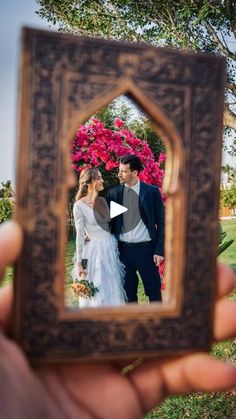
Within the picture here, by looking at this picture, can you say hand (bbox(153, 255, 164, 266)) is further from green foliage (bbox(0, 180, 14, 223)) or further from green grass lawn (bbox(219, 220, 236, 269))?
green foliage (bbox(0, 180, 14, 223))

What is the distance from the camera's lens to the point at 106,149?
471cm

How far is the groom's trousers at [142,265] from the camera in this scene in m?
4.36

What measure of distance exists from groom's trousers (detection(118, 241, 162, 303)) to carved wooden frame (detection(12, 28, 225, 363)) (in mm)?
3008

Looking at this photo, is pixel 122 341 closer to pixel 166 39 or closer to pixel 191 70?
pixel 191 70

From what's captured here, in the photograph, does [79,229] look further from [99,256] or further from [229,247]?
[229,247]

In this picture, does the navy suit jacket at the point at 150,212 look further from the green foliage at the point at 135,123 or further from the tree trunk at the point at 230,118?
the tree trunk at the point at 230,118

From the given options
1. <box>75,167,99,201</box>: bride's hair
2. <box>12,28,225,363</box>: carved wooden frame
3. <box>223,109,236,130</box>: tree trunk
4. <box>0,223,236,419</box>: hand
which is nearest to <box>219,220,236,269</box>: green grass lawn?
<box>223,109,236,130</box>: tree trunk

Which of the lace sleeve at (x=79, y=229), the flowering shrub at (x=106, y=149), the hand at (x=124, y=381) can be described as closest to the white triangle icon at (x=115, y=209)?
the lace sleeve at (x=79, y=229)

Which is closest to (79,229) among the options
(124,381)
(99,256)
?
(99,256)

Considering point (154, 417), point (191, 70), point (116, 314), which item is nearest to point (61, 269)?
point (116, 314)

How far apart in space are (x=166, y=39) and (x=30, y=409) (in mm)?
8662

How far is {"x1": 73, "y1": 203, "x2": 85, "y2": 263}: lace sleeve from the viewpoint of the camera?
4039mm

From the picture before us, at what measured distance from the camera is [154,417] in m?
3.32

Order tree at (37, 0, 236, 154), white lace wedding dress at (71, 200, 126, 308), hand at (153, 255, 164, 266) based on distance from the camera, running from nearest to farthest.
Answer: white lace wedding dress at (71, 200, 126, 308)
hand at (153, 255, 164, 266)
tree at (37, 0, 236, 154)
